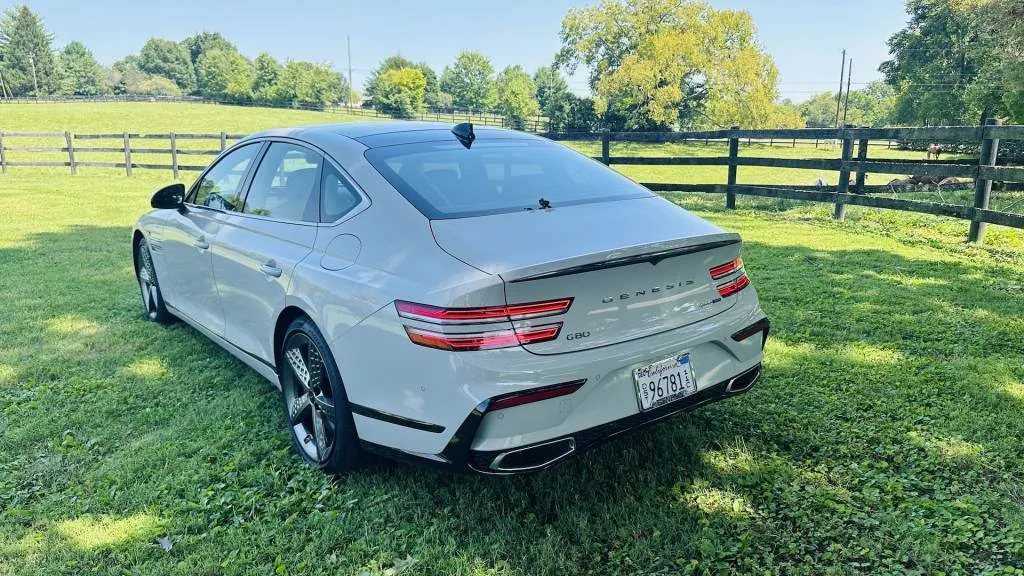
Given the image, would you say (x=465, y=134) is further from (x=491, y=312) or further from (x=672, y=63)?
(x=672, y=63)

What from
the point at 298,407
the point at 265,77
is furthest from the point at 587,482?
the point at 265,77

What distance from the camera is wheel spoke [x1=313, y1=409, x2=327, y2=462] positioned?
2926 mm

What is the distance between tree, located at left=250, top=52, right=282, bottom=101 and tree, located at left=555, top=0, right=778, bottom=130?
51.0 m

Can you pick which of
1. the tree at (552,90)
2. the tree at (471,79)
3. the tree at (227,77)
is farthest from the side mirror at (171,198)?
the tree at (471,79)

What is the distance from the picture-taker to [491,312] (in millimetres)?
2191

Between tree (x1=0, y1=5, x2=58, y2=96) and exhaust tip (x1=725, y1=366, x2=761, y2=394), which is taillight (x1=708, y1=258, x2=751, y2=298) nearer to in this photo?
exhaust tip (x1=725, y1=366, x2=761, y2=394)

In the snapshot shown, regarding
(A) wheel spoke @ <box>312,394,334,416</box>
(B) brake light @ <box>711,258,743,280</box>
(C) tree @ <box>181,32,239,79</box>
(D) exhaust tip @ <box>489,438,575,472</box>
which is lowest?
(A) wheel spoke @ <box>312,394,334,416</box>

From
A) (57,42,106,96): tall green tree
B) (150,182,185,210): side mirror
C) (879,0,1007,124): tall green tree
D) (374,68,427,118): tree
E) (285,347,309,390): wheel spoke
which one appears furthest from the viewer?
(57,42,106,96): tall green tree

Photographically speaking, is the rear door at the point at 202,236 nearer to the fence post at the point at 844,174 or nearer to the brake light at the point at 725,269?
the brake light at the point at 725,269

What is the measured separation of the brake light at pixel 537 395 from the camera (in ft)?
7.05

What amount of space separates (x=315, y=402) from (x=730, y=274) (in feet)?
5.98

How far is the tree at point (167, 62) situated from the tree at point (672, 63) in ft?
388

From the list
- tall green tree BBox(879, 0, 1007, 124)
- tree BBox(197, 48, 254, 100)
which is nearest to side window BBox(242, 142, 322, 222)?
tall green tree BBox(879, 0, 1007, 124)

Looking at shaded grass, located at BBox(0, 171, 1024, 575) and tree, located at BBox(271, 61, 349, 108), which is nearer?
shaded grass, located at BBox(0, 171, 1024, 575)
